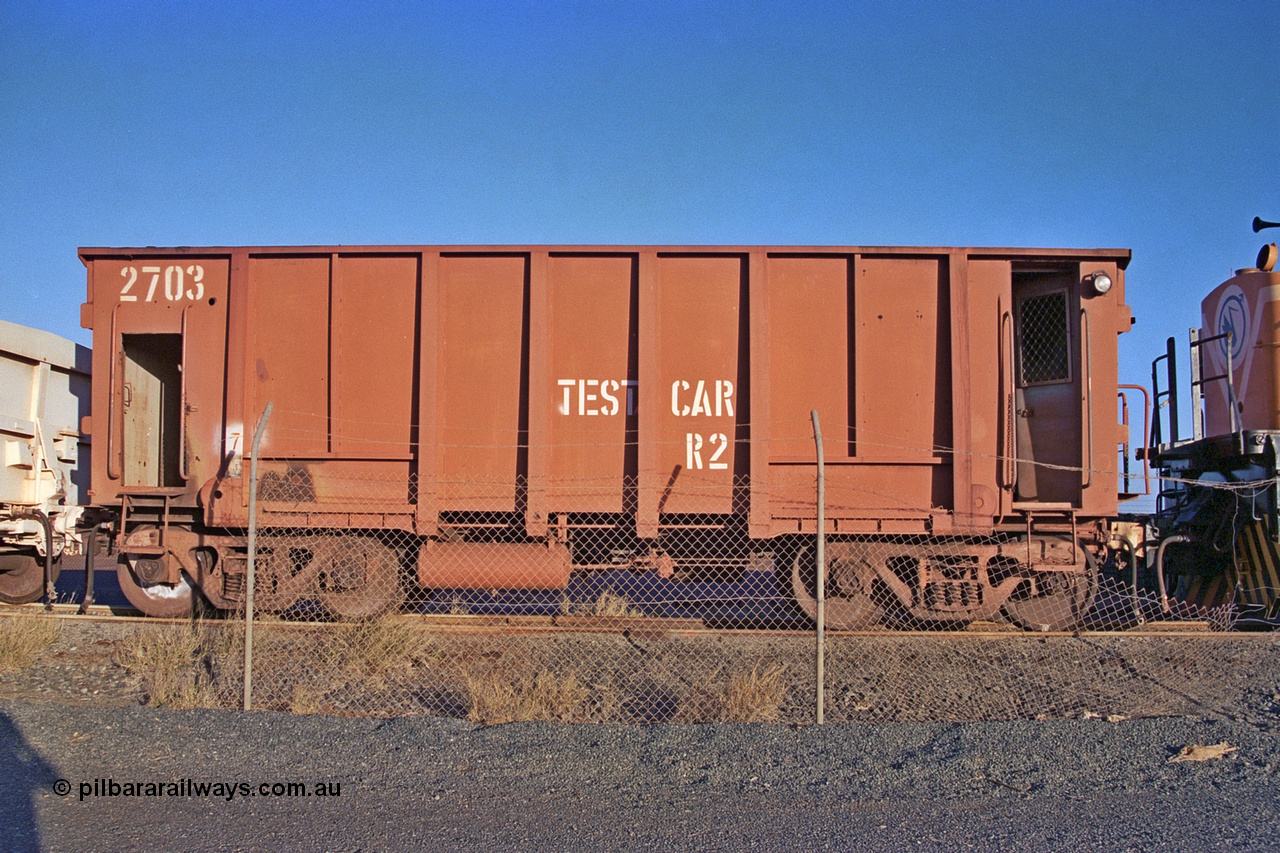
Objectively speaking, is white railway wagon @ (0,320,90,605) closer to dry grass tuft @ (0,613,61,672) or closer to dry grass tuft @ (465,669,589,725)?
dry grass tuft @ (0,613,61,672)

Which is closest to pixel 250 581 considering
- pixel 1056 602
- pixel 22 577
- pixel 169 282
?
pixel 169 282

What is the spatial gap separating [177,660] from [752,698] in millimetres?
4488

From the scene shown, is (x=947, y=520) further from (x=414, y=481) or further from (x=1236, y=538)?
(x=414, y=481)

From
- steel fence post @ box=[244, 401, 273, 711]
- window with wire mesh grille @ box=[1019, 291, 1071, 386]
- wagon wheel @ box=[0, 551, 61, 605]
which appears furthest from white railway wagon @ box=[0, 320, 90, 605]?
window with wire mesh grille @ box=[1019, 291, 1071, 386]

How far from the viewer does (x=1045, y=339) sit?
776 cm

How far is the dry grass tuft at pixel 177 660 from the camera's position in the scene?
5.36 m

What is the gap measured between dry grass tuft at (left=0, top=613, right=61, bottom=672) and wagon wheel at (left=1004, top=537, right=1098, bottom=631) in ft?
28.5

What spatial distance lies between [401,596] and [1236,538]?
329 inches

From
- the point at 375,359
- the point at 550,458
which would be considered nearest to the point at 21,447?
the point at 375,359

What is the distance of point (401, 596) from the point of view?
7.46 meters

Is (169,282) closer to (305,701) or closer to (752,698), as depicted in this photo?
(305,701)

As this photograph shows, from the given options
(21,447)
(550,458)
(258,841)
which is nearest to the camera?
(258,841)

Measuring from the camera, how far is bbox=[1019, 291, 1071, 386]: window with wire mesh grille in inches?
299

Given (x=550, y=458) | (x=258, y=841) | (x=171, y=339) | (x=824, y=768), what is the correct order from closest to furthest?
1. (x=258, y=841)
2. (x=824, y=768)
3. (x=550, y=458)
4. (x=171, y=339)
